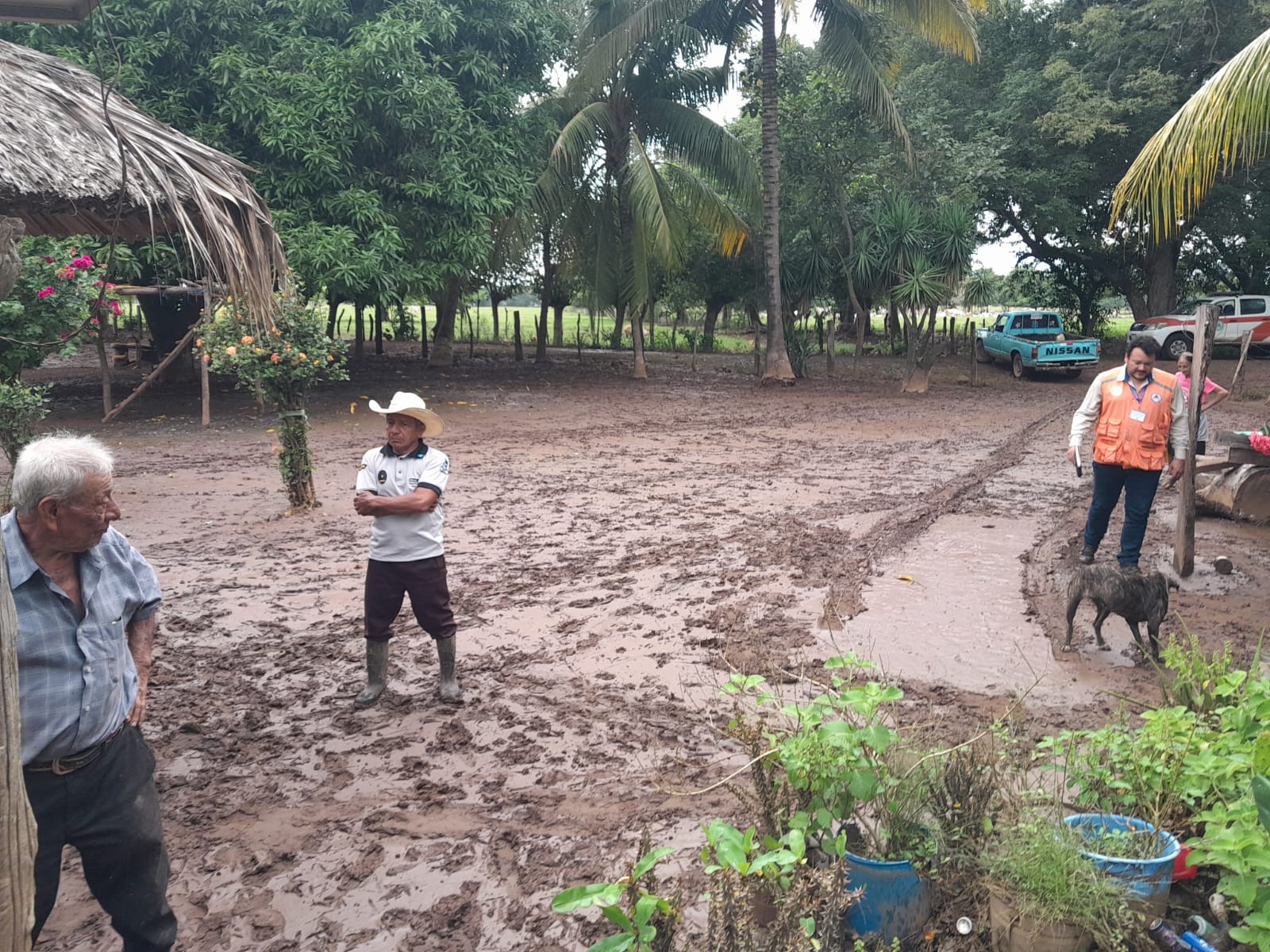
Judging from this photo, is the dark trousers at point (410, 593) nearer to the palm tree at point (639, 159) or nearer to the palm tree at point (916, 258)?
the palm tree at point (639, 159)

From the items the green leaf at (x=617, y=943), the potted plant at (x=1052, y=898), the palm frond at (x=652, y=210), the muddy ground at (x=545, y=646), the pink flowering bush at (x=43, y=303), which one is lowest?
the muddy ground at (x=545, y=646)

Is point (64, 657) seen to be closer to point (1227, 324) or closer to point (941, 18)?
point (941, 18)

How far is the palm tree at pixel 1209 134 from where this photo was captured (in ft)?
21.6

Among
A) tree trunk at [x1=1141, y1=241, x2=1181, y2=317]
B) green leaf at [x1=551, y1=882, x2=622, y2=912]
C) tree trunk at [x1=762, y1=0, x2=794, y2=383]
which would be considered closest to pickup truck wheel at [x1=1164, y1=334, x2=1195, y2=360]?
tree trunk at [x1=1141, y1=241, x2=1181, y2=317]

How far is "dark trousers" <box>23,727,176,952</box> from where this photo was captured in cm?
255

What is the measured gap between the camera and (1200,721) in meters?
3.47

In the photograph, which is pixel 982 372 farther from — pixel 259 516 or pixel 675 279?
pixel 259 516

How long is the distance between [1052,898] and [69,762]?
271cm

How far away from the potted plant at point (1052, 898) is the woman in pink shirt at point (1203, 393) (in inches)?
197

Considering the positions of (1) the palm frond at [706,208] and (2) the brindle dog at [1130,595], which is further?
(1) the palm frond at [706,208]

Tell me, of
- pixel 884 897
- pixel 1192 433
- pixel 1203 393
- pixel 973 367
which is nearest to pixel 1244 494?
pixel 1203 393

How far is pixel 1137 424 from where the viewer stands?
6.58m

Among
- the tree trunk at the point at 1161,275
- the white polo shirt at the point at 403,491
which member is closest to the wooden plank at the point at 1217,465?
the white polo shirt at the point at 403,491

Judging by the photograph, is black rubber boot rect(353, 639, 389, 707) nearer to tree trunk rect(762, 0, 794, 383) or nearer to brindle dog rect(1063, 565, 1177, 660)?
brindle dog rect(1063, 565, 1177, 660)
